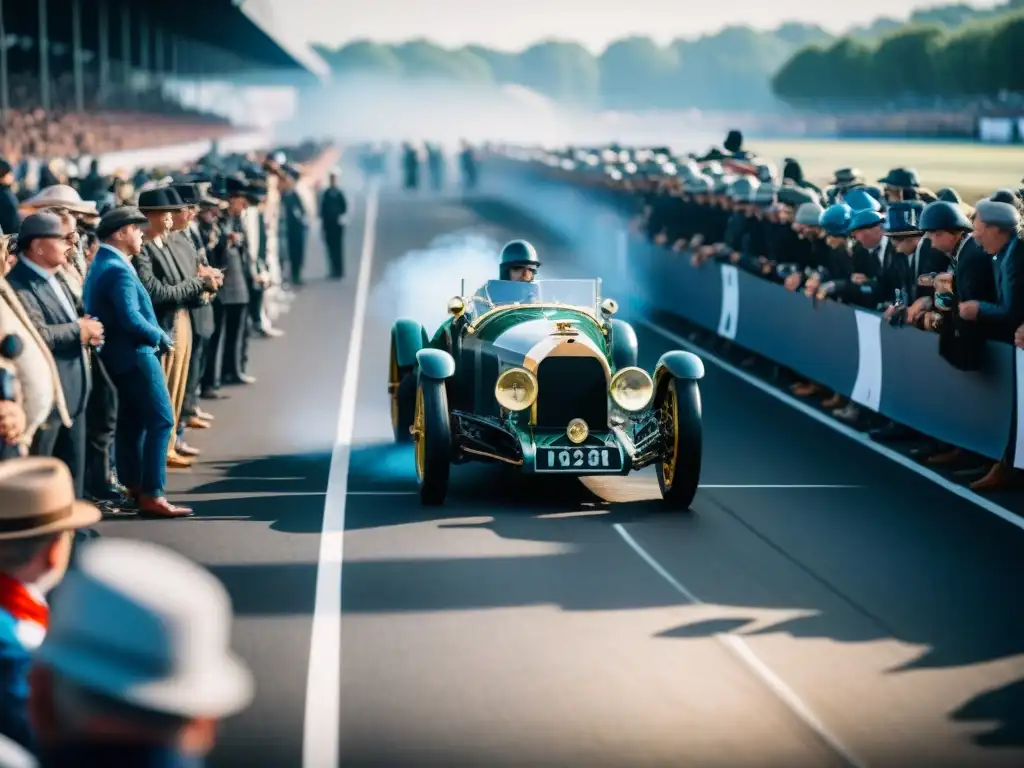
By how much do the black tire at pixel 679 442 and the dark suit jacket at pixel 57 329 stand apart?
13.0ft

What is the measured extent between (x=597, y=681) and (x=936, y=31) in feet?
440

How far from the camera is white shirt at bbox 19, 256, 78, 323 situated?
10.8 metres

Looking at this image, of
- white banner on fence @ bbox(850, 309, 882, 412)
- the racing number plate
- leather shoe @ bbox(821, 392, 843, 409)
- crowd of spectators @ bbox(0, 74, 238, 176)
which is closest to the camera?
the racing number plate

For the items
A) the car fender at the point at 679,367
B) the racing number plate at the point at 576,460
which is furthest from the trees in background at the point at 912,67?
the racing number plate at the point at 576,460

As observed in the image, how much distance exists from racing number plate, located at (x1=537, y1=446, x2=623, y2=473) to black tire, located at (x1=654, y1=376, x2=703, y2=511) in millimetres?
415

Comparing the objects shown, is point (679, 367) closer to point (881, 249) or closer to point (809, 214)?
point (881, 249)

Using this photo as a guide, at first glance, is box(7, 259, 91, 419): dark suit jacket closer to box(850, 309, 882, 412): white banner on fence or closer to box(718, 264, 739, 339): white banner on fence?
box(850, 309, 882, 412): white banner on fence

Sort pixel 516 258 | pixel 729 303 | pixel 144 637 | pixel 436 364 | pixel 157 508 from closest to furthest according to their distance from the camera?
pixel 144 637
pixel 157 508
pixel 436 364
pixel 516 258
pixel 729 303

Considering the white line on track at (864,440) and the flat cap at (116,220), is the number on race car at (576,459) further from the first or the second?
the flat cap at (116,220)

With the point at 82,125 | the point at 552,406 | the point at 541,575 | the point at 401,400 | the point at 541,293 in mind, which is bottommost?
the point at 541,575

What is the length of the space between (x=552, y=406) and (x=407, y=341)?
8.00 ft

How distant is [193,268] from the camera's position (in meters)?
14.9

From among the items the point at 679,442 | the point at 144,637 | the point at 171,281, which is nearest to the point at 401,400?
the point at 171,281

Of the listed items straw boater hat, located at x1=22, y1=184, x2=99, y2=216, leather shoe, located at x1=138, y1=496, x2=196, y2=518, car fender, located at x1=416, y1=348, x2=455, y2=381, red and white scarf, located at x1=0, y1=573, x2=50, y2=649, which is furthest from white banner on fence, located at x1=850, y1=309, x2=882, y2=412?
red and white scarf, located at x1=0, y1=573, x2=50, y2=649
